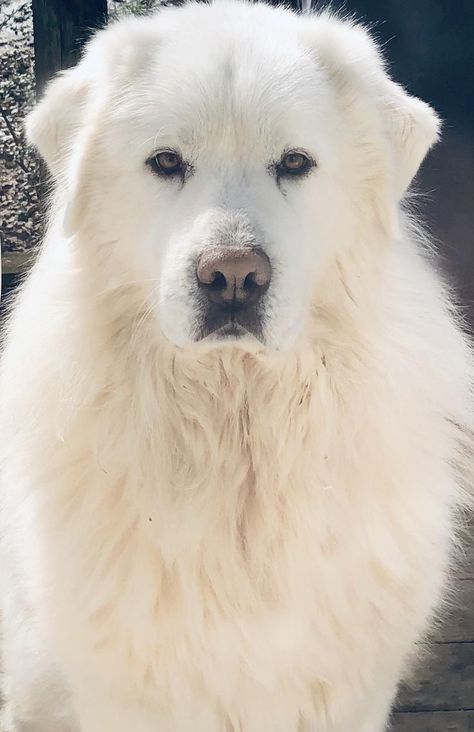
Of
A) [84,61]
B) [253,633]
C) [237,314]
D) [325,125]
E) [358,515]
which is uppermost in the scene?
[325,125]

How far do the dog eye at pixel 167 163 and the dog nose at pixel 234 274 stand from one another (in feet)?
0.92

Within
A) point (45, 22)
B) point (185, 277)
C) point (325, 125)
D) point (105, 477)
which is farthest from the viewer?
point (45, 22)

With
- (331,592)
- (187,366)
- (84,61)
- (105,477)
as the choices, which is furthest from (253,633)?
(84,61)

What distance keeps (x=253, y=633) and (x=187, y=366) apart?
0.61 m

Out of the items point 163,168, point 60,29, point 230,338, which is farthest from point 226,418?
point 60,29

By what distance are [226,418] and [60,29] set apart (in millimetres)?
2144

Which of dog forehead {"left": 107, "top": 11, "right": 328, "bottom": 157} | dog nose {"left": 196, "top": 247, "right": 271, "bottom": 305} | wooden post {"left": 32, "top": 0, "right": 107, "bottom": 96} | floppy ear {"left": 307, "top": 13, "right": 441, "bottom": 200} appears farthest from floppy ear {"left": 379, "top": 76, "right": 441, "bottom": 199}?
wooden post {"left": 32, "top": 0, "right": 107, "bottom": 96}

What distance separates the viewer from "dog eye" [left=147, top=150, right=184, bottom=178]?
1919 millimetres

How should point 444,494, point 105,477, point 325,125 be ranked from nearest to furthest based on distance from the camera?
point 325,125, point 105,477, point 444,494

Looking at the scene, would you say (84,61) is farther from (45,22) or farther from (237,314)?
(45,22)

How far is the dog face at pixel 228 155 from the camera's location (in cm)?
180

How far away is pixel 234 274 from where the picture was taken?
1.74 metres

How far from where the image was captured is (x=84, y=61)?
2105 millimetres

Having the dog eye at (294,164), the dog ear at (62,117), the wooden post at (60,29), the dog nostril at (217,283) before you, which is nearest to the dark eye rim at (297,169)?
the dog eye at (294,164)
